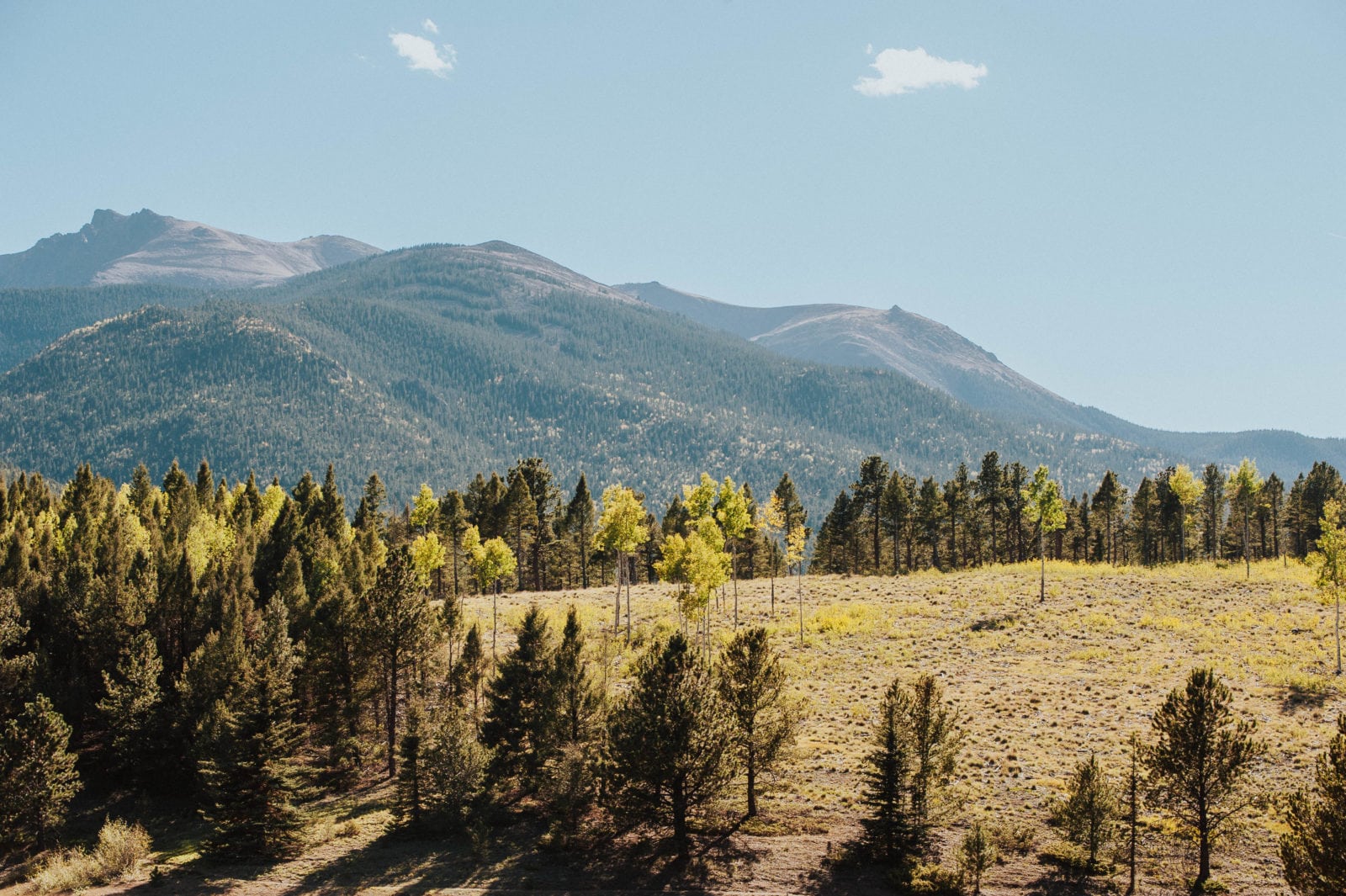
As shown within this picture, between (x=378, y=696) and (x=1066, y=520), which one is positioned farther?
(x=1066, y=520)

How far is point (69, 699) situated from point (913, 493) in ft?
275

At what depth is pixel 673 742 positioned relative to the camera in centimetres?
3641

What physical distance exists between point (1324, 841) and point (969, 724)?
2234cm

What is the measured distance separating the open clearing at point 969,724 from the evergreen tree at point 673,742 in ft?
8.21

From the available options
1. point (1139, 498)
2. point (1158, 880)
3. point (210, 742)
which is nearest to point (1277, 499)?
point (1139, 498)

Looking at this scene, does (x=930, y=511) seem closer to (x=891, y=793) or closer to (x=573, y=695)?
(x=573, y=695)

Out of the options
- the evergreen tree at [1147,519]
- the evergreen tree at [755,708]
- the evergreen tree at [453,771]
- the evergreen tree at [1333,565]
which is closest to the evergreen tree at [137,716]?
the evergreen tree at [453,771]

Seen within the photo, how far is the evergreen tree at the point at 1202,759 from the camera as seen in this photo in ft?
101

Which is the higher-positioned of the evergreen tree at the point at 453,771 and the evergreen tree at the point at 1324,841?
the evergreen tree at the point at 1324,841

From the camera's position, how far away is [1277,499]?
104 meters

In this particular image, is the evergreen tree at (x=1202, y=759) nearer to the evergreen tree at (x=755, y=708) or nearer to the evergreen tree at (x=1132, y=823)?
the evergreen tree at (x=1132, y=823)

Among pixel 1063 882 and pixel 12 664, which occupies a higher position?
pixel 12 664

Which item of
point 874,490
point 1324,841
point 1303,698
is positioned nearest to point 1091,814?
point 1324,841

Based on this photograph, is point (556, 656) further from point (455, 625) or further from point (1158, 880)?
point (1158, 880)
